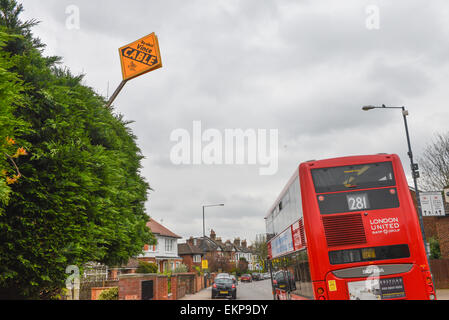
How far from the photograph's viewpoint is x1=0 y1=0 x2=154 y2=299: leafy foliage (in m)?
6.84

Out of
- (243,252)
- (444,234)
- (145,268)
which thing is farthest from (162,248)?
(243,252)

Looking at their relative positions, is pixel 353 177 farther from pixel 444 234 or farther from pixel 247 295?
pixel 444 234

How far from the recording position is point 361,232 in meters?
9.36

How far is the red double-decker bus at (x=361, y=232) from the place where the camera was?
30.0 feet

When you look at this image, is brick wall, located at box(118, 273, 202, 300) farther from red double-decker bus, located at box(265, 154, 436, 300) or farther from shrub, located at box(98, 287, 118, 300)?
red double-decker bus, located at box(265, 154, 436, 300)

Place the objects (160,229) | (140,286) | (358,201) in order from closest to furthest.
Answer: (358,201) → (140,286) → (160,229)

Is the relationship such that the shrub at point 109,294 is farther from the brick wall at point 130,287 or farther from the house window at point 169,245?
the house window at point 169,245

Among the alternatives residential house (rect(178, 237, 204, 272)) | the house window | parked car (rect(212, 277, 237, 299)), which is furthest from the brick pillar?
residential house (rect(178, 237, 204, 272))

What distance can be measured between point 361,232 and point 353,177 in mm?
1513

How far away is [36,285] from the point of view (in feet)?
24.2
